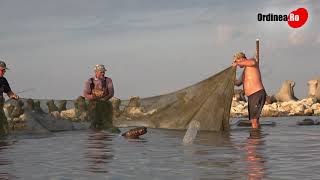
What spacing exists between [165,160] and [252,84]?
24.1ft

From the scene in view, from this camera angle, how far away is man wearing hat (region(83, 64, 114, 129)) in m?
17.1

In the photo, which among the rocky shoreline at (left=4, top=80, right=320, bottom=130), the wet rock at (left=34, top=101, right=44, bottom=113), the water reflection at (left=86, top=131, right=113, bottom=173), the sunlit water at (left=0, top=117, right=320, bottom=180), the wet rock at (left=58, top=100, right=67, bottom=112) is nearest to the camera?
the sunlit water at (left=0, top=117, right=320, bottom=180)

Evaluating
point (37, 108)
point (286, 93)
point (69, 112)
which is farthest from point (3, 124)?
point (286, 93)

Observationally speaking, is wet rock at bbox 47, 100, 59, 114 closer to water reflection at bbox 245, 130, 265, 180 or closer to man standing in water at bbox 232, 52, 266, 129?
man standing in water at bbox 232, 52, 266, 129

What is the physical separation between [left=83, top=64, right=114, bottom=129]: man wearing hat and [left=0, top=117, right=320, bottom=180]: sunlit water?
508 centimetres

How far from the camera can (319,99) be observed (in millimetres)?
63531

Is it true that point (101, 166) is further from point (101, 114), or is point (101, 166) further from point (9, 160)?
point (101, 114)

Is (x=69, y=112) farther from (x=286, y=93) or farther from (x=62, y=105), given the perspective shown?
(x=286, y=93)

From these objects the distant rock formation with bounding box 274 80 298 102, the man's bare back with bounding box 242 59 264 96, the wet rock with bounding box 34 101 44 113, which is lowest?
the distant rock formation with bounding box 274 80 298 102

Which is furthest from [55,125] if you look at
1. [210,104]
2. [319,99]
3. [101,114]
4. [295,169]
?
[319,99]

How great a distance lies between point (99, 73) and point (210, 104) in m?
3.46

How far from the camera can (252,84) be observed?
50.3ft

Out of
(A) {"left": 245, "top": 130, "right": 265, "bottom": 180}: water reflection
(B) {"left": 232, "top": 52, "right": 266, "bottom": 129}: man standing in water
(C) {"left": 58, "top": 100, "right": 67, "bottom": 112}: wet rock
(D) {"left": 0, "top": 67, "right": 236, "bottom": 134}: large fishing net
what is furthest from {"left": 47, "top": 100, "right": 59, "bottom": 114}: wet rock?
(A) {"left": 245, "top": 130, "right": 265, "bottom": 180}: water reflection

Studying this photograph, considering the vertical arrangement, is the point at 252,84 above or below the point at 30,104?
above
